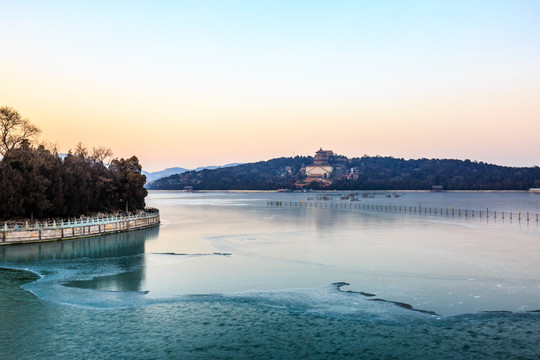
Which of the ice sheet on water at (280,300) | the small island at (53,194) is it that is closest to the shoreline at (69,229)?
the small island at (53,194)

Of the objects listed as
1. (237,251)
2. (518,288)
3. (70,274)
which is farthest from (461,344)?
(237,251)

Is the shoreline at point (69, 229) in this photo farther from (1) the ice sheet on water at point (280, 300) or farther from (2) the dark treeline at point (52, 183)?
(1) the ice sheet on water at point (280, 300)

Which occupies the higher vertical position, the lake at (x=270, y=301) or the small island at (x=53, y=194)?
the small island at (x=53, y=194)

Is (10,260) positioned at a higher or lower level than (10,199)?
lower

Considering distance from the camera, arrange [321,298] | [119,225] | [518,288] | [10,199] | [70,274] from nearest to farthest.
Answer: [321,298], [518,288], [70,274], [10,199], [119,225]

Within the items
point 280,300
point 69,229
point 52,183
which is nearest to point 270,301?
point 280,300

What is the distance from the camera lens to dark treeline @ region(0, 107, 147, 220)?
4805 centimetres

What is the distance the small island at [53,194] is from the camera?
46.8 metres

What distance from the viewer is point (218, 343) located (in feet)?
59.5

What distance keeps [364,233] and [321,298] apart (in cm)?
3395

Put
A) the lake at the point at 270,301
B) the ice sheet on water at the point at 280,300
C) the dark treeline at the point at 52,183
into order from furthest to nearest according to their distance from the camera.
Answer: the dark treeline at the point at 52,183, the ice sheet on water at the point at 280,300, the lake at the point at 270,301

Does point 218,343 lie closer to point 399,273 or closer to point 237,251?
point 399,273

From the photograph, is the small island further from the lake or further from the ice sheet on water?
the ice sheet on water

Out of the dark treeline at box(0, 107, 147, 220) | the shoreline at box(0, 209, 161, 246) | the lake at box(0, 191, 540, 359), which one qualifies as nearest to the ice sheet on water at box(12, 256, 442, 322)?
the lake at box(0, 191, 540, 359)
